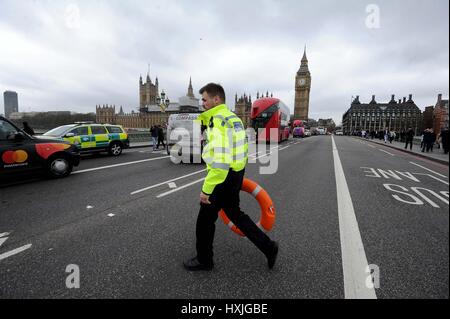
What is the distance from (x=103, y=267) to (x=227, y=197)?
1638mm

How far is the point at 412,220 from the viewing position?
3947 mm

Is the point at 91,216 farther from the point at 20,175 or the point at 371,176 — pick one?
the point at 371,176

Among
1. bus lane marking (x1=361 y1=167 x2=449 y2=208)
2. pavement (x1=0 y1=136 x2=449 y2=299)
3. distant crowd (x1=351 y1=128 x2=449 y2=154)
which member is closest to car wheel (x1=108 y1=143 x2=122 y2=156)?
pavement (x1=0 y1=136 x2=449 y2=299)

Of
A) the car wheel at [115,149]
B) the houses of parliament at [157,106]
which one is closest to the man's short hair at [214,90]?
the car wheel at [115,149]

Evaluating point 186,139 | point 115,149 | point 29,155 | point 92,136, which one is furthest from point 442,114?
point 115,149

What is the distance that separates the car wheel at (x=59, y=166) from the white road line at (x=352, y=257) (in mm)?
7624

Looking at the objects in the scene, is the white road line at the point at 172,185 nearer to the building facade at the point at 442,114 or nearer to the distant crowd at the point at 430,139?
the distant crowd at the point at 430,139

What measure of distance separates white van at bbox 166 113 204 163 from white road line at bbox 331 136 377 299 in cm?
656

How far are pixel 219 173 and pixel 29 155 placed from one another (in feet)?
22.0

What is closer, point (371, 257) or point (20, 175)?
point (371, 257)

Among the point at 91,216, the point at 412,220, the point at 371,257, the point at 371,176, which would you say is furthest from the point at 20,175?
the point at 371,176

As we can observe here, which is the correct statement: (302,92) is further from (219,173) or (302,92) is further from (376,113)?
(219,173)

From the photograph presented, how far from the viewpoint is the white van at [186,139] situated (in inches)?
397

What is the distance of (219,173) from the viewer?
7.52 feet
